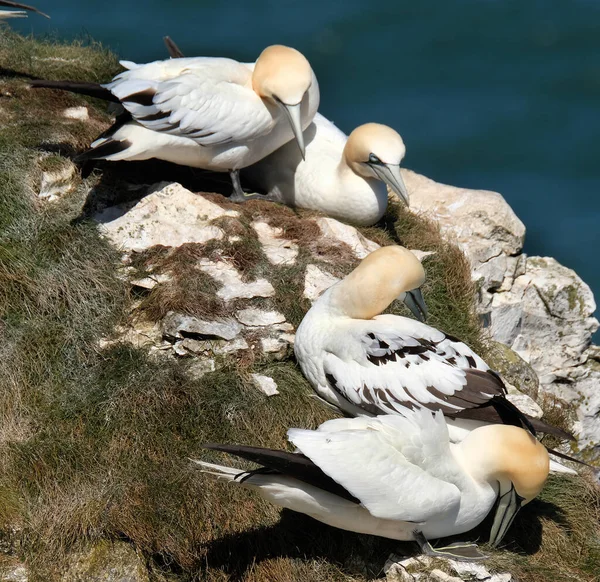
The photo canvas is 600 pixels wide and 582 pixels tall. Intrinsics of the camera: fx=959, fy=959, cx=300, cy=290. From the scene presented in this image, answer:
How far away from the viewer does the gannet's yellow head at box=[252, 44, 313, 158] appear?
242 inches

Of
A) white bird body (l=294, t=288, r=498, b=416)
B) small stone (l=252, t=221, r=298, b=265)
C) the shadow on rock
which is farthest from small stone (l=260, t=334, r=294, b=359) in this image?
the shadow on rock

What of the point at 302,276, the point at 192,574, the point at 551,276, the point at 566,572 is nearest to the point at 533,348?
the point at 551,276

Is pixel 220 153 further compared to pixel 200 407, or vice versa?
pixel 220 153

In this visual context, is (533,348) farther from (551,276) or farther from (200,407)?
(200,407)

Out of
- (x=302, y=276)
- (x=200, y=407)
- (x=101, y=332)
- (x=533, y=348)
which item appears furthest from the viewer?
(x=533, y=348)

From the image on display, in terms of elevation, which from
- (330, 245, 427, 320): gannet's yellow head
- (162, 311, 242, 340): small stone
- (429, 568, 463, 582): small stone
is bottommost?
(429, 568, 463, 582): small stone

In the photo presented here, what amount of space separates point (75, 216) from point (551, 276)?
356cm

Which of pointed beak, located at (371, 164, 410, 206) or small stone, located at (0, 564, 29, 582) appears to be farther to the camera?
pointed beak, located at (371, 164, 410, 206)

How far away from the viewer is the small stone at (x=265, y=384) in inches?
206

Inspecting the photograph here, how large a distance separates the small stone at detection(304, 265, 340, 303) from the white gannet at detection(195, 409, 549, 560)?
140 centimetres

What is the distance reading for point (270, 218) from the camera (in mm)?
6324

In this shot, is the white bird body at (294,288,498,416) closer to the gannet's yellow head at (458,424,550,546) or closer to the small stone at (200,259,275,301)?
the gannet's yellow head at (458,424,550,546)

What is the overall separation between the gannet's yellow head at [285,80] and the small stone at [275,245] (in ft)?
A: 1.91

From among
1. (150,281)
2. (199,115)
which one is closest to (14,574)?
(150,281)
